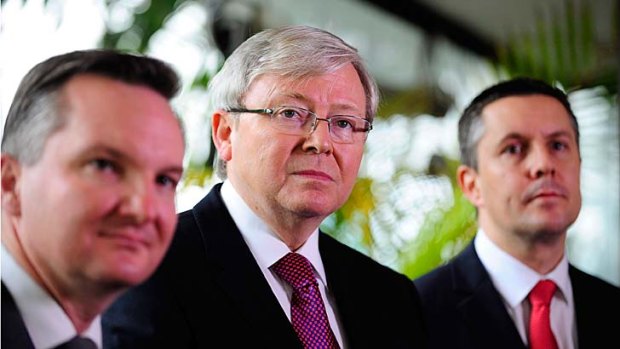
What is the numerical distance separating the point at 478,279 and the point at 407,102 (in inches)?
66.8

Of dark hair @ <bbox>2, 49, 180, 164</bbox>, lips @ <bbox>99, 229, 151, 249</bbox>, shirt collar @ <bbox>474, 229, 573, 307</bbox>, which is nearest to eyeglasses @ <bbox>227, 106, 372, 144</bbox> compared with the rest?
dark hair @ <bbox>2, 49, 180, 164</bbox>

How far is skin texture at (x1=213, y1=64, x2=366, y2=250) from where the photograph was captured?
5.69 feet

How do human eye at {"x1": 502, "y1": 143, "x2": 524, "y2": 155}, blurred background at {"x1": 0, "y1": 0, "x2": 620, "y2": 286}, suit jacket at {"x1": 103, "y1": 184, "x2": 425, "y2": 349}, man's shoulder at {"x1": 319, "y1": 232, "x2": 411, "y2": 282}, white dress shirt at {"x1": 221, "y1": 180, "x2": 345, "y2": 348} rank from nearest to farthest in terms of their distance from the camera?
suit jacket at {"x1": 103, "y1": 184, "x2": 425, "y2": 349}
white dress shirt at {"x1": 221, "y1": 180, "x2": 345, "y2": 348}
man's shoulder at {"x1": 319, "y1": 232, "x2": 411, "y2": 282}
human eye at {"x1": 502, "y1": 143, "x2": 524, "y2": 155}
blurred background at {"x1": 0, "y1": 0, "x2": 620, "y2": 286}

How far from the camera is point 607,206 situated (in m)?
5.42

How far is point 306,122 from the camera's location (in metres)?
1.75

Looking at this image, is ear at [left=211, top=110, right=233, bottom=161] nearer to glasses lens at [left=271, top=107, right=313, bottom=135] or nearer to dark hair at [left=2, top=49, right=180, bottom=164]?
glasses lens at [left=271, top=107, right=313, bottom=135]

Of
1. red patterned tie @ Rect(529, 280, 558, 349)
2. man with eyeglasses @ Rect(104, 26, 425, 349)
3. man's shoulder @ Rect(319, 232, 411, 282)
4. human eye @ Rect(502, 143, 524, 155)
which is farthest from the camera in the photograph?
human eye @ Rect(502, 143, 524, 155)

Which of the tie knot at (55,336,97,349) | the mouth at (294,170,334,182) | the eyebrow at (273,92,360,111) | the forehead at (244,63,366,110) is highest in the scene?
the forehead at (244,63,366,110)

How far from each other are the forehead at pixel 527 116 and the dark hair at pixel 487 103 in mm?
20

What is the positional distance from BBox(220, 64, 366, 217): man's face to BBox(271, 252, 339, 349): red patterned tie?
11 centimetres

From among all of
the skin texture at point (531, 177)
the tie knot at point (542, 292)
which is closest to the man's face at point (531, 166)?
the skin texture at point (531, 177)

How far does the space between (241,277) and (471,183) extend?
96 centimetres

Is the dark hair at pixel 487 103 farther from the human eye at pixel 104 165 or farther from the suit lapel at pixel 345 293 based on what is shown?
the human eye at pixel 104 165

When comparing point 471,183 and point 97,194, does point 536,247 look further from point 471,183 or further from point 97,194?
point 97,194
